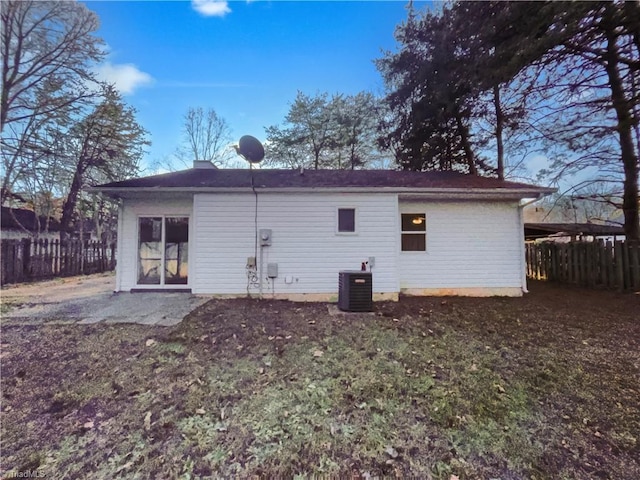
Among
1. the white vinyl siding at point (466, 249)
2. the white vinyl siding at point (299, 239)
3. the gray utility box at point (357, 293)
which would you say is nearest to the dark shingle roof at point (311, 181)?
the white vinyl siding at point (299, 239)

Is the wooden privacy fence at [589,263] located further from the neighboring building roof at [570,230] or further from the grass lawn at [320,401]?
the grass lawn at [320,401]

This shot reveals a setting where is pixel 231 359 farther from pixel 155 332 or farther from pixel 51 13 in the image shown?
pixel 51 13

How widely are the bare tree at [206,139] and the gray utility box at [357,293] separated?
18.3m

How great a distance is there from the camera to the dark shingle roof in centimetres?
760

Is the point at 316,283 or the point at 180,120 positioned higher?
the point at 180,120

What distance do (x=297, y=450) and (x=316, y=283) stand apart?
5029 millimetres

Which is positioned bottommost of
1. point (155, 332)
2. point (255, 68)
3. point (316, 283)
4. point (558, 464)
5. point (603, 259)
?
point (558, 464)

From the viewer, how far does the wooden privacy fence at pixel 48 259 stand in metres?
9.39

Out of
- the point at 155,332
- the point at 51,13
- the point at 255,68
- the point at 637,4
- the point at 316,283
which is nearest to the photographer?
the point at 155,332

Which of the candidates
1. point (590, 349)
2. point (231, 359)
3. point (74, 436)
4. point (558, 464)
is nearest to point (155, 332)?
point (231, 359)

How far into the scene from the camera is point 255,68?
8.38 metres

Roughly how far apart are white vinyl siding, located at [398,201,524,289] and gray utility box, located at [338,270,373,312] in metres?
1.92

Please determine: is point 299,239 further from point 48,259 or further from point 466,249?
point 48,259

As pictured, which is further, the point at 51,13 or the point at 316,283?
the point at 51,13
